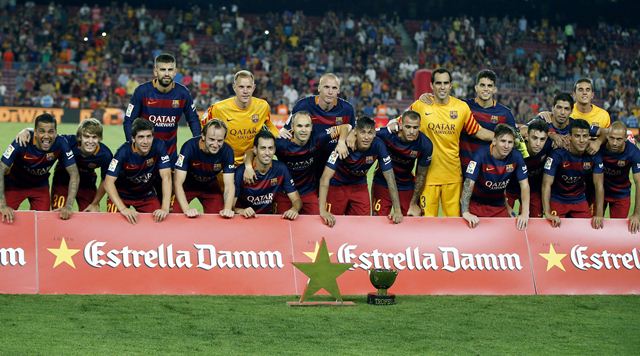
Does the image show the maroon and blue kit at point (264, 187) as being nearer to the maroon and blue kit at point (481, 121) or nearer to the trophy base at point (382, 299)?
the trophy base at point (382, 299)

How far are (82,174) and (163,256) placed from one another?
2163 mm

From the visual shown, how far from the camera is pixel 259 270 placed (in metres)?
10.1

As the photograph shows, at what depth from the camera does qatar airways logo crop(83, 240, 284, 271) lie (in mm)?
9805

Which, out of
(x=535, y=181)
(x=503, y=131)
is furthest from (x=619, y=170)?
(x=503, y=131)

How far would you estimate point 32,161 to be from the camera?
10.9 m

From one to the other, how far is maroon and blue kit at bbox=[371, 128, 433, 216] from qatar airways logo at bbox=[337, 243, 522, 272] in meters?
1.45

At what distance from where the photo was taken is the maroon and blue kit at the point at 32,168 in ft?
34.7

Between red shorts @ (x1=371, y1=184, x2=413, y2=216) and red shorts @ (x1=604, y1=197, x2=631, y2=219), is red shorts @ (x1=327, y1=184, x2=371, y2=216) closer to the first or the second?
red shorts @ (x1=371, y1=184, x2=413, y2=216)

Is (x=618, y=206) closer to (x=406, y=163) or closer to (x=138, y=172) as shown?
(x=406, y=163)

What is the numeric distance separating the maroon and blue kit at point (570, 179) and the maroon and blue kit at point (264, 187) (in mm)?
3036

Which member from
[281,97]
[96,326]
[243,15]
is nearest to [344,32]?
[243,15]

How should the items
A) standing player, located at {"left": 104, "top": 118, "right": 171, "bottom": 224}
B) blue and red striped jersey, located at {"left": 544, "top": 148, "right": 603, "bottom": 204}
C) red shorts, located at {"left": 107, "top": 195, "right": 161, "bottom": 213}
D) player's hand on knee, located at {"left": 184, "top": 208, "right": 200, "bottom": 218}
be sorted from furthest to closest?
blue and red striped jersey, located at {"left": 544, "top": 148, "right": 603, "bottom": 204} < red shorts, located at {"left": 107, "top": 195, "right": 161, "bottom": 213} < standing player, located at {"left": 104, "top": 118, "right": 171, "bottom": 224} < player's hand on knee, located at {"left": 184, "top": 208, "right": 200, "bottom": 218}

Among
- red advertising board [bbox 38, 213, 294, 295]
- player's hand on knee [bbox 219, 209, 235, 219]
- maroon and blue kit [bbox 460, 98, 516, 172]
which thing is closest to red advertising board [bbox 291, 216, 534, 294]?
red advertising board [bbox 38, 213, 294, 295]

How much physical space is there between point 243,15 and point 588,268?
134 ft
